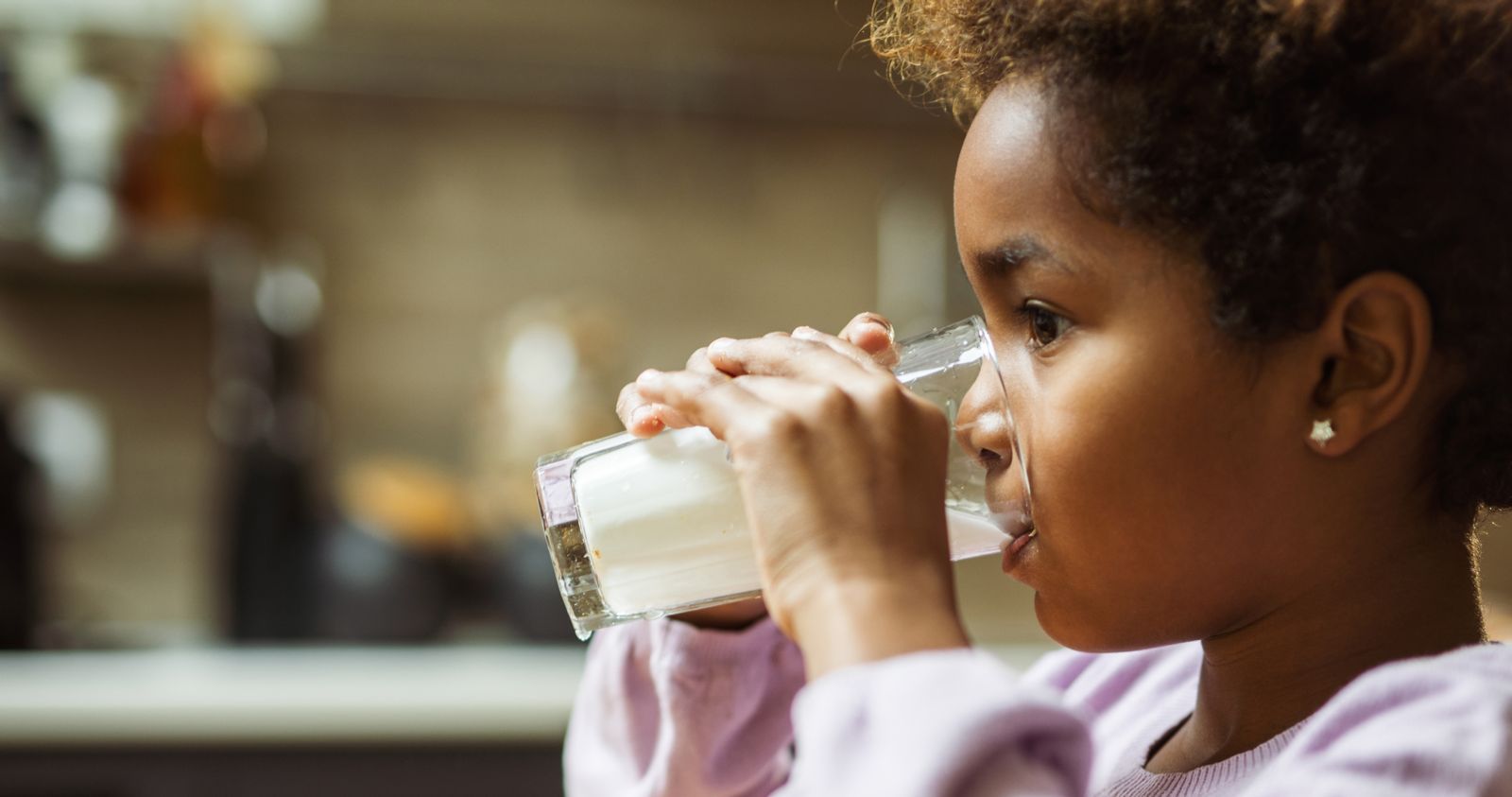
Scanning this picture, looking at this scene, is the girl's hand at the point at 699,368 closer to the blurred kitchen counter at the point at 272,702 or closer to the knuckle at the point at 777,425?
the knuckle at the point at 777,425

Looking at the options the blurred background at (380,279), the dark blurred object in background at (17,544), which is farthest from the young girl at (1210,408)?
the dark blurred object in background at (17,544)

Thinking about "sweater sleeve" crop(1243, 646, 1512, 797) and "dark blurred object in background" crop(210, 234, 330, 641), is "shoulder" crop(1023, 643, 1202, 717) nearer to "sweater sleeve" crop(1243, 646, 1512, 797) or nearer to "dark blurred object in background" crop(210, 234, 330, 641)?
"sweater sleeve" crop(1243, 646, 1512, 797)

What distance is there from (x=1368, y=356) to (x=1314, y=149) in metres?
0.10

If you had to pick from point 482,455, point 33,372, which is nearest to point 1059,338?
point 482,455

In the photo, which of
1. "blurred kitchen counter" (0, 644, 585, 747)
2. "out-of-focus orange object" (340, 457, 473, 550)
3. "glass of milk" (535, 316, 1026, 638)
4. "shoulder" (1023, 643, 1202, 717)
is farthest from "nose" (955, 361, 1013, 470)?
"out-of-focus orange object" (340, 457, 473, 550)

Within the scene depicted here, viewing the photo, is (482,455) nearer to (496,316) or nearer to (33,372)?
(496,316)

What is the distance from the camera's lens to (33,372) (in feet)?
7.27

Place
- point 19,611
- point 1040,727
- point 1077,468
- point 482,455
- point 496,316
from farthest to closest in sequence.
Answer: point 496,316 < point 482,455 < point 19,611 < point 1077,468 < point 1040,727

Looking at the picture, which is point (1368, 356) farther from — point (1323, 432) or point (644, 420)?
point (644, 420)

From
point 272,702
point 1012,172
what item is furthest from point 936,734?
point 272,702

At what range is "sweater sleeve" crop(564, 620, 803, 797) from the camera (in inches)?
35.1

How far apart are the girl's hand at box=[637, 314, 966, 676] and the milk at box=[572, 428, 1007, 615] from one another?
9 cm

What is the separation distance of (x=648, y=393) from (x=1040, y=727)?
0.83 feet

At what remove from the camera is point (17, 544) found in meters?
1.96
